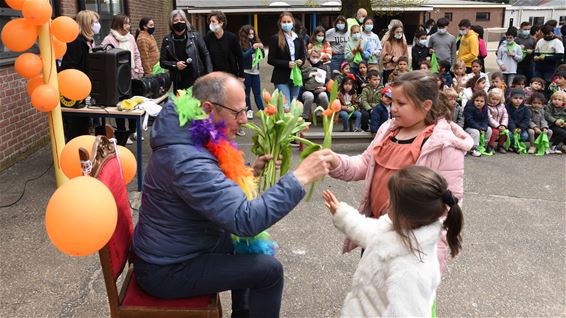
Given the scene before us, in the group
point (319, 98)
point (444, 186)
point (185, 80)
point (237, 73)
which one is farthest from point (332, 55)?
point (444, 186)

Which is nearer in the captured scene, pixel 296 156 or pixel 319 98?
pixel 296 156

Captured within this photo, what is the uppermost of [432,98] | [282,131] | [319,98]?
[432,98]

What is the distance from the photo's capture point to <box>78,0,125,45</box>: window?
873 centimetres

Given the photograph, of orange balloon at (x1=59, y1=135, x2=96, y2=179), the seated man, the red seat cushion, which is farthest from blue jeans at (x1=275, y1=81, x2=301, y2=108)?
the red seat cushion

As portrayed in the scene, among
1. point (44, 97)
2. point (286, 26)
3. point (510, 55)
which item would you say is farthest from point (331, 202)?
point (510, 55)

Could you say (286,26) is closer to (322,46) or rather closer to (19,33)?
(322,46)

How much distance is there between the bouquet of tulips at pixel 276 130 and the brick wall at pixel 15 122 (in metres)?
4.22

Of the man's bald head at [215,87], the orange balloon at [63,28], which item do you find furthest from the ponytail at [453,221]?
the orange balloon at [63,28]

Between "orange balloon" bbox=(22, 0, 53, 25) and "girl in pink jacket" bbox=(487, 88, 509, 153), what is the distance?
562 cm

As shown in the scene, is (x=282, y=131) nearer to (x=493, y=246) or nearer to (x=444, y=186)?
(x=444, y=186)

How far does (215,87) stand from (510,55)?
9.26 metres

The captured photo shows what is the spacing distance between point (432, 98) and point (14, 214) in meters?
Result: 3.72

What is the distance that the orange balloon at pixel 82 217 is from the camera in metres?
1.92

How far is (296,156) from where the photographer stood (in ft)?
19.7
